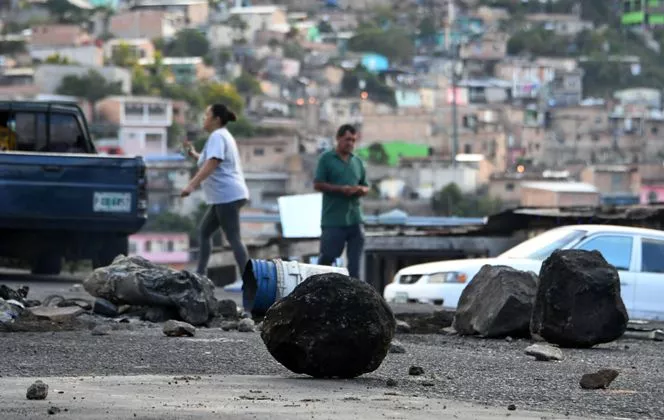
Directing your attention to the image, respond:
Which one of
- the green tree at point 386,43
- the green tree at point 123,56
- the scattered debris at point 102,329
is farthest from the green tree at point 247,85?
the scattered debris at point 102,329

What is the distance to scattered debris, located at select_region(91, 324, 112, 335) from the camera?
1498cm

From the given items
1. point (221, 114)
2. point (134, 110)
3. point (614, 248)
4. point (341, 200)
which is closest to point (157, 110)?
point (134, 110)

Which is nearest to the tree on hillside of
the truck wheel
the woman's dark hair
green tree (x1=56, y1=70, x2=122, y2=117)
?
green tree (x1=56, y1=70, x2=122, y2=117)

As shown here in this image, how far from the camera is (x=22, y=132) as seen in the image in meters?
23.7

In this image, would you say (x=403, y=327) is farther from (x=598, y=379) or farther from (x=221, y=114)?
(x=598, y=379)

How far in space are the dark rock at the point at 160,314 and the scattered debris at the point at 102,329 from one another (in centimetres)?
88

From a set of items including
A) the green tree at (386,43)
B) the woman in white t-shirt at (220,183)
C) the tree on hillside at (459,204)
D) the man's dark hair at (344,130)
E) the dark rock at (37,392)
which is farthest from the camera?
the green tree at (386,43)

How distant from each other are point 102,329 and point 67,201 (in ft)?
24.3

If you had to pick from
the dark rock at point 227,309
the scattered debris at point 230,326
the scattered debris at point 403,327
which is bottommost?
the scattered debris at point 403,327

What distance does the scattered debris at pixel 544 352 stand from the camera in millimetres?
14266

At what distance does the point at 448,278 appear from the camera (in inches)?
824

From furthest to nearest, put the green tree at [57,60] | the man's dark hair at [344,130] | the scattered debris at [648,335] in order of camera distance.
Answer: the green tree at [57,60]
the man's dark hair at [344,130]
the scattered debris at [648,335]

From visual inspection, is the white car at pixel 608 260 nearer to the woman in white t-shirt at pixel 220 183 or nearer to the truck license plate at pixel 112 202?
the woman in white t-shirt at pixel 220 183

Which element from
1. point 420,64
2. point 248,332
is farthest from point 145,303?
point 420,64
